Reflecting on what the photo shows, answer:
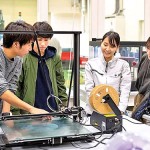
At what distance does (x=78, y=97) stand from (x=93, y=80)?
2.62 feet

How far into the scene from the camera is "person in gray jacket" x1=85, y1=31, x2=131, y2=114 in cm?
224

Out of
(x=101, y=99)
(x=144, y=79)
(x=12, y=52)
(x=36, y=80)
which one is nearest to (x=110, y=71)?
(x=144, y=79)

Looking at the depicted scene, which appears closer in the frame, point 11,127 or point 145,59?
point 11,127

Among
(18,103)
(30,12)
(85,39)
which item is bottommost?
→ (18,103)

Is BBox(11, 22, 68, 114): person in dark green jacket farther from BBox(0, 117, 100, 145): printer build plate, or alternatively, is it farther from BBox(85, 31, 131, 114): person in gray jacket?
BBox(0, 117, 100, 145): printer build plate

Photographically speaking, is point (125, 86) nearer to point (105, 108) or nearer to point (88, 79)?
Answer: point (88, 79)

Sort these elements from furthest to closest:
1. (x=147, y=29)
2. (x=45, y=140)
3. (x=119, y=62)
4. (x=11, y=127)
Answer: (x=147, y=29) → (x=119, y=62) → (x=11, y=127) → (x=45, y=140)

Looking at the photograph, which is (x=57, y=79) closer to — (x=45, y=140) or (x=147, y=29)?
(x=45, y=140)

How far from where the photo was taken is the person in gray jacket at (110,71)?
224cm

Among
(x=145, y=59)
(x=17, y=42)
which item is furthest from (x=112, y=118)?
(x=145, y=59)

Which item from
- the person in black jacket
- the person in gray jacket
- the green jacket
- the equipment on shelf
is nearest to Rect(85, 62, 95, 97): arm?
the person in gray jacket

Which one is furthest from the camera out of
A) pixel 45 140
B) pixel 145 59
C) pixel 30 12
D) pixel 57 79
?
pixel 30 12

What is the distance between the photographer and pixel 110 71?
230 cm

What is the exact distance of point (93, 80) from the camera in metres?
2.26
